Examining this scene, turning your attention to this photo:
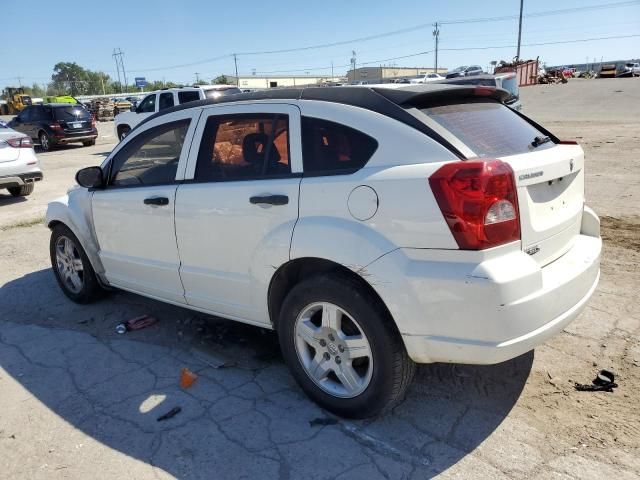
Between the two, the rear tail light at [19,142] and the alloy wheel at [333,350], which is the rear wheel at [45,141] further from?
the alloy wheel at [333,350]

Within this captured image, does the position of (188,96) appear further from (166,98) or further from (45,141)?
(45,141)

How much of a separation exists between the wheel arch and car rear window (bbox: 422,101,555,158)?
89 centimetres

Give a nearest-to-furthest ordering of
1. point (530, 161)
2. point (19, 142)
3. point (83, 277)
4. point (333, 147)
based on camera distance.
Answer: point (530, 161)
point (333, 147)
point (83, 277)
point (19, 142)

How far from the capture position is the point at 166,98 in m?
16.5

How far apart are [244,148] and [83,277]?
7.88 feet

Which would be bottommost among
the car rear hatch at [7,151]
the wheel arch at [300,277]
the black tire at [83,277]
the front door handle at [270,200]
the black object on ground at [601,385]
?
the black object on ground at [601,385]

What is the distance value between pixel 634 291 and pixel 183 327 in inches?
153

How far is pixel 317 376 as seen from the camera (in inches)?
119

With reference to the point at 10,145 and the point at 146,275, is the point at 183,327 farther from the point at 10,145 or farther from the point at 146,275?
the point at 10,145

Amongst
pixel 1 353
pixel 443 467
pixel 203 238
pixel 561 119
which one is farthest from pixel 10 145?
pixel 561 119

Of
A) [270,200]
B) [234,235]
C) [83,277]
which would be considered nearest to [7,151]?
[83,277]

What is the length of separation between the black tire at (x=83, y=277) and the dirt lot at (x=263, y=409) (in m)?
0.14

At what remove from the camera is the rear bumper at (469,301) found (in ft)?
7.68

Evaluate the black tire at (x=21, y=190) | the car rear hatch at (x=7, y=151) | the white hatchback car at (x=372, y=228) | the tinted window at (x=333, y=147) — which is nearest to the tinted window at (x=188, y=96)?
the black tire at (x=21, y=190)
